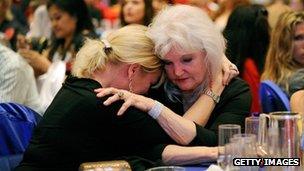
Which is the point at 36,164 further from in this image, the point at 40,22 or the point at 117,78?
the point at 40,22

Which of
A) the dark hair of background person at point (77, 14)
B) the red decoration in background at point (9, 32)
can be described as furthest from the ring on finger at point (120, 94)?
the red decoration in background at point (9, 32)

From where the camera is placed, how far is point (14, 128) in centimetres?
297

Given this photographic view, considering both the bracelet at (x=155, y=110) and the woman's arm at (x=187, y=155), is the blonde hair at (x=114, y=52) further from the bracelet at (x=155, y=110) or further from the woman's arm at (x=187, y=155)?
the woman's arm at (x=187, y=155)

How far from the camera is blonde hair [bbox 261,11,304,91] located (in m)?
4.44

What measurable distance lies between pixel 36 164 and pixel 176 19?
2.97 feet

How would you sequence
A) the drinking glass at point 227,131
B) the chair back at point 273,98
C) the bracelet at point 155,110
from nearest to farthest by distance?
the drinking glass at point 227,131 < the bracelet at point 155,110 < the chair back at point 273,98

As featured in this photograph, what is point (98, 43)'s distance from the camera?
9.03ft

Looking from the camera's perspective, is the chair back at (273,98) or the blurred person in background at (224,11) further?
the blurred person in background at (224,11)

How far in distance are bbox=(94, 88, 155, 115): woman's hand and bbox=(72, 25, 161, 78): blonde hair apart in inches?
5.8

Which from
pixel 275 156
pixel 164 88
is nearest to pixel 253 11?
pixel 164 88

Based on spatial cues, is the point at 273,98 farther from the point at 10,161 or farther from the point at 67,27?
the point at 67,27

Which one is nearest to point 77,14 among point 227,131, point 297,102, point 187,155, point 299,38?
point 299,38

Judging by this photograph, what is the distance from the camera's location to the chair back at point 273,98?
12.8 feet

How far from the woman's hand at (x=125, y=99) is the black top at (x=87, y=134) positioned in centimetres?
2
